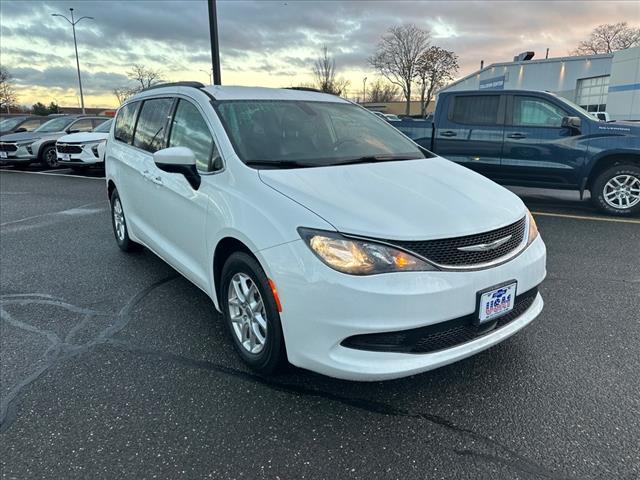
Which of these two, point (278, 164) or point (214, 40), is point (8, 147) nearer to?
point (214, 40)

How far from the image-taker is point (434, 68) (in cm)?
5350

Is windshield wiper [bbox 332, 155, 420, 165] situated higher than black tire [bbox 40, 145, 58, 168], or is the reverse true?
windshield wiper [bbox 332, 155, 420, 165]

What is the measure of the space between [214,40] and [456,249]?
412 inches

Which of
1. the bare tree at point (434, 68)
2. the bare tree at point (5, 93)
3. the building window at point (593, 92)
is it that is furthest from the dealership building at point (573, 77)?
the bare tree at point (5, 93)

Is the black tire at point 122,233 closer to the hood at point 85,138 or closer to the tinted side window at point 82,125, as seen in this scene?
the hood at point 85,138

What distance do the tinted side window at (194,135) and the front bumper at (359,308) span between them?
3.54 feet

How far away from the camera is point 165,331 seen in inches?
132

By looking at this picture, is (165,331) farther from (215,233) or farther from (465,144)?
(465,144)

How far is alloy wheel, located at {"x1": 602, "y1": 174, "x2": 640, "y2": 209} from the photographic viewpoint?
265 inches

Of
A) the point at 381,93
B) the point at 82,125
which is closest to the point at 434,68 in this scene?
the point at 381,93

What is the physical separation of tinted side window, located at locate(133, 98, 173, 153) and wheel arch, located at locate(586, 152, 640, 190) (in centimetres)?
621

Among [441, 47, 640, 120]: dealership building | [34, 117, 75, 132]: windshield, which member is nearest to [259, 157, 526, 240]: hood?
[34, 117, 75, 132]: windshield

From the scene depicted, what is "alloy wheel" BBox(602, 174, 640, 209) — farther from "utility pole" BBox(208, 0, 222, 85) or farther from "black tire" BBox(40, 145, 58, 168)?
"black tire" BBox(40, 145, 58, 168)

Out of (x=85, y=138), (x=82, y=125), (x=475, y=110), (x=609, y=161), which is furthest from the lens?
(x=82, y=125)
